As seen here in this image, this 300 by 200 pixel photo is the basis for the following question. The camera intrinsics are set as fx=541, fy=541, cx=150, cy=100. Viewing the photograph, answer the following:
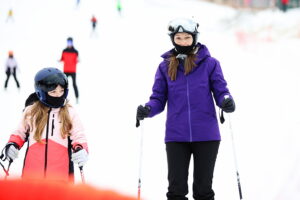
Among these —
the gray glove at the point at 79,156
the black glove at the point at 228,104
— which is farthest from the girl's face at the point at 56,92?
the black glove at the point at 228,104

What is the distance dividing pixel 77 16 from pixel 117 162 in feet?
48.7

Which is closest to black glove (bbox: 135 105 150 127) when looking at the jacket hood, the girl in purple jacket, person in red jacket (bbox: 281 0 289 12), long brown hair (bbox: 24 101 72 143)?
the girl in purple jacket

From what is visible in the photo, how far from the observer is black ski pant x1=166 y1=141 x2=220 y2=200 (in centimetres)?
355

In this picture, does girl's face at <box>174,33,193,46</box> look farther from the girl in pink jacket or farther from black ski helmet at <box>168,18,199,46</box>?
the girl in pink jacket

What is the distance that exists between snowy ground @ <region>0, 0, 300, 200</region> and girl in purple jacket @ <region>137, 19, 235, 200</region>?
26.9 inches

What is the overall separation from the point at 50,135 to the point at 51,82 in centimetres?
37

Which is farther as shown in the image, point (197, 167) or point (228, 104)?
point (197, 167)

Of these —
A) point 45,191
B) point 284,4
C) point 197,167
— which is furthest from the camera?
point 284,4

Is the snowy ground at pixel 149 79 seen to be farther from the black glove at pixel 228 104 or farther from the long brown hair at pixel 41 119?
the long brown hair at pixel 41 119

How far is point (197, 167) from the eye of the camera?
11.8ft

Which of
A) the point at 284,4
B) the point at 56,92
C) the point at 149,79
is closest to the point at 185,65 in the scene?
the point at 56,92

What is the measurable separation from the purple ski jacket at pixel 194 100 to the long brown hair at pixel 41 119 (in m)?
→ 0.60

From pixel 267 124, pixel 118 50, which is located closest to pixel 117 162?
pixel 267 124

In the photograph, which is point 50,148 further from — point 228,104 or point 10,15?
point 10,15
